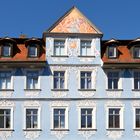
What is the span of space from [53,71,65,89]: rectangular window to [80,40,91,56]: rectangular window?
2399 millimetres

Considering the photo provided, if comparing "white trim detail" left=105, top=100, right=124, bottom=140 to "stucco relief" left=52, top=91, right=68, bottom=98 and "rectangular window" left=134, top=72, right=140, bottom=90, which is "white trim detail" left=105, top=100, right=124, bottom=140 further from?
"stucco relief" left=52, top=91, right=68, bottom=98

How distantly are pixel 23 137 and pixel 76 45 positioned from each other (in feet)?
28.6

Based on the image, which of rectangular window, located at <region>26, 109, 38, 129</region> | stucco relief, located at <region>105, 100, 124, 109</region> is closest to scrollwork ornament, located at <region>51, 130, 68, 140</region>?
rectangular window, located at <region>26, 109, 38, 129</region>

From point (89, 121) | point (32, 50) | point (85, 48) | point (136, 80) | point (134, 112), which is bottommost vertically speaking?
point (89, 121)

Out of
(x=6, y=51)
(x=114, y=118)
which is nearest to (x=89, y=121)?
(x=114, y=118)

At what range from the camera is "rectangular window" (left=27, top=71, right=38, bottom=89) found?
48.1m

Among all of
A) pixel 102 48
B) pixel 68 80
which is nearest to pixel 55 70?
pixel 68 80

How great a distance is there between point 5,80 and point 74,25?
735cm

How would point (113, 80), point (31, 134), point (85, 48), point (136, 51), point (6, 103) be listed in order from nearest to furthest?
1. point (31, 134)
2. point (6, 103)
3. point (113, 80)
4. point (85, 48)
5. point (136, 51)

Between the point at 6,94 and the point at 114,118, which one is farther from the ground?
the point at 6,94

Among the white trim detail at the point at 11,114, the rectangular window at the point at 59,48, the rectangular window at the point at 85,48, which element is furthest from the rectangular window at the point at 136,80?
the white trim detail at the point at 11,114

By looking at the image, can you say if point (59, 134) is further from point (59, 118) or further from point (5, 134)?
point (5, 134)

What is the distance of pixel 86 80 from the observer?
159ft

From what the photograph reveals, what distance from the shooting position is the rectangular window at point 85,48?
161ft
